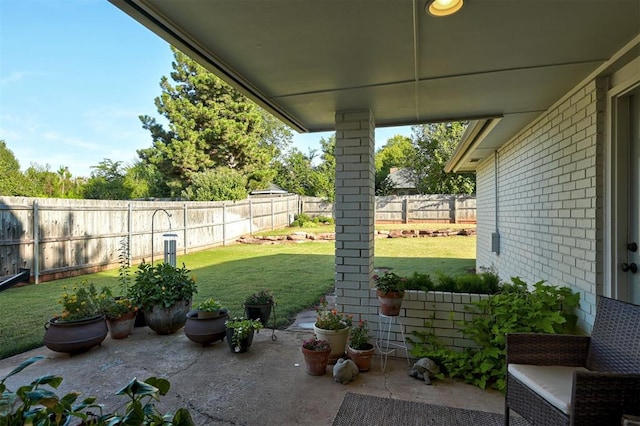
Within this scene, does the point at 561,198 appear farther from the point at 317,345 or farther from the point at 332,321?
the point at 317,345

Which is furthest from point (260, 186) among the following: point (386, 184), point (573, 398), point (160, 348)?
point (573, 398)

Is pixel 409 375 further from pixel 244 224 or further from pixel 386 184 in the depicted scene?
pixel 386 184

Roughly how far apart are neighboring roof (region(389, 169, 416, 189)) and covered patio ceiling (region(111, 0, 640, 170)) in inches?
842

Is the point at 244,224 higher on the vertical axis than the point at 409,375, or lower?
higher

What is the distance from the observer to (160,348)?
11.1 feet

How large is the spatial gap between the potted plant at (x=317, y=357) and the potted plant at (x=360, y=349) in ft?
0.72

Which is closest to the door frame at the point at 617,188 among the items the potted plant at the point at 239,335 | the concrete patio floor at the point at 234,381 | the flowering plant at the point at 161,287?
the concrete patio floor at the point at 234,381

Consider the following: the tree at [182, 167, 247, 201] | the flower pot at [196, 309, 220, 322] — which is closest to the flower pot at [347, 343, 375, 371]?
the flower pot at [196, 309, 220, 322]

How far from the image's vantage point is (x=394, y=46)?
206cm

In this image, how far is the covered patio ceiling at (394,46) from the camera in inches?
66.4

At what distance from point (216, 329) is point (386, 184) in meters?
20.5

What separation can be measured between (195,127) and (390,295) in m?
14.8

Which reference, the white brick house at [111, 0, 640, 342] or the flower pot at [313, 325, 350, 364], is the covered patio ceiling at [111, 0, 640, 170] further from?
the flower pot at [313, 325, 350, 364]

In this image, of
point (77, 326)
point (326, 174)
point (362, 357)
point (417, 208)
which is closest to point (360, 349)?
point (362, 357)
